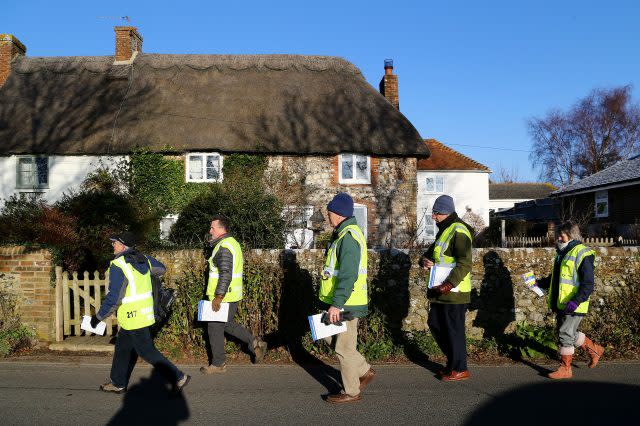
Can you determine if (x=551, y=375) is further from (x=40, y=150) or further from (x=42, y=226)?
(x=40, y=150)

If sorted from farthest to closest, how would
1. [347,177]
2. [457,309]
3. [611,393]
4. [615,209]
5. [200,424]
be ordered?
[615,209], [347,177], [457,309], [611,393], [200,424]

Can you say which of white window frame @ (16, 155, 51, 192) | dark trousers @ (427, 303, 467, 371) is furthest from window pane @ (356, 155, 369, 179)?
dark trousers @ (427, 303, 467, 371)

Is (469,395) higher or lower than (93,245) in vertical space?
lower

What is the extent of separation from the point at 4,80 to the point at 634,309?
82.6 feet

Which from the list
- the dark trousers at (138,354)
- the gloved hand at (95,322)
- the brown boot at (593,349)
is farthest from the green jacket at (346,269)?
the brown boot at (593,349)

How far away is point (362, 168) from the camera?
75.7 ft

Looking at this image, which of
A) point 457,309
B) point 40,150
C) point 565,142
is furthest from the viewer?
point 565,142

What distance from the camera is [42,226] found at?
30.8 feet

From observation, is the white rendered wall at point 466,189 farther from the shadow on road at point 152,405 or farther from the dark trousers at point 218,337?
the shadow on road at point 152,405

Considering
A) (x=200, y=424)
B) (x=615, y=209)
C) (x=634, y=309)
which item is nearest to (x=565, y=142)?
(x=615, y=209)

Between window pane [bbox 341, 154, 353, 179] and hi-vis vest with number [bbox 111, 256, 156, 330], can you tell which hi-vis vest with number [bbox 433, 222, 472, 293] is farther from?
window pane [bbox 341, 154, 353, 179]

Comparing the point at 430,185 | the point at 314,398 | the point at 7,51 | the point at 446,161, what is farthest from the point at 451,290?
the point at 446,161

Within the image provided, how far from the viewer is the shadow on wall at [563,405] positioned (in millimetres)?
5090

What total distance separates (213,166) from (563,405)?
59.1 ft
